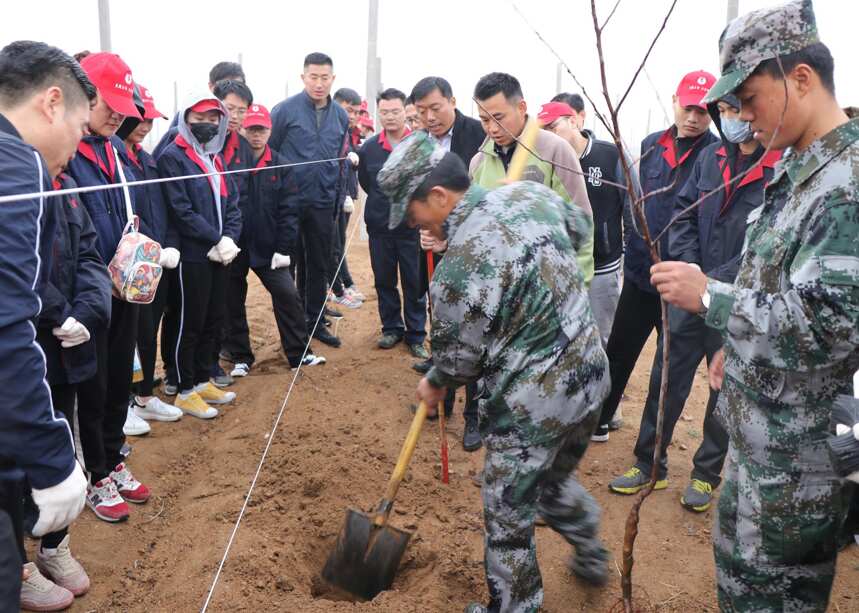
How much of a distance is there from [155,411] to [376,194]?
8.47ft

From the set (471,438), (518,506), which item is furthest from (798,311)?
(471,438)

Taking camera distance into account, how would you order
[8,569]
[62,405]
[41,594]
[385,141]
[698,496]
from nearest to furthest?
[8,569] < [41,594] < [62,405] < [698,496] < [385,141]

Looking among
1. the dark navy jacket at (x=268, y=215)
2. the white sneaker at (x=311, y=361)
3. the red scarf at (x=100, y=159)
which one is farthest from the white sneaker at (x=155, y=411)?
the red scarf at (x=100, y=159)

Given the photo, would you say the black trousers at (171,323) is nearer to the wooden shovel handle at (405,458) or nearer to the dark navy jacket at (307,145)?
the dark navy jacket at (307,145)

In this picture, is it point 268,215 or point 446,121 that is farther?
point 268,215

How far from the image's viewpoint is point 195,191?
179 inches

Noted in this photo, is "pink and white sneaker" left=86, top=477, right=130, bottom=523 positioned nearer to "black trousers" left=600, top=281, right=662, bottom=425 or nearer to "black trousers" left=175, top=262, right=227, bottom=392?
"black trousers" left=175, top=262, right=227, bottom=392

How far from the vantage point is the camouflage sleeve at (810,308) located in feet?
5.59

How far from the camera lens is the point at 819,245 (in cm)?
175

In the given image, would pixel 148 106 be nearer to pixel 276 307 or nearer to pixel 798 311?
pixel 276 307

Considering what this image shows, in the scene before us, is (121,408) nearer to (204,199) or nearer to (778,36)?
(204,199)

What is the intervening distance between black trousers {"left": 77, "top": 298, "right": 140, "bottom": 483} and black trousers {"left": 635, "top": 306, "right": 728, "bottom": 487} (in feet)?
9.72

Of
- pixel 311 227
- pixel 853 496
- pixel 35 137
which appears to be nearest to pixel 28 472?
→ pixel 35 137

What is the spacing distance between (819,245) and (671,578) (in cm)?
219
